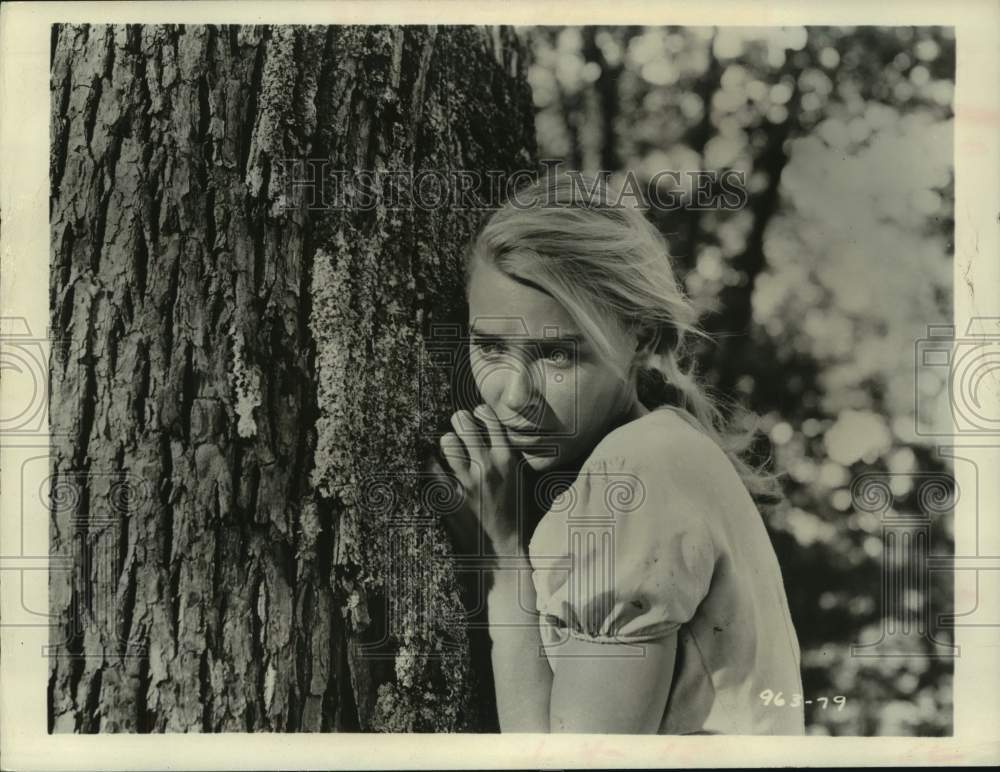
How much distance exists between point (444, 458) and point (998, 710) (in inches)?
72.1

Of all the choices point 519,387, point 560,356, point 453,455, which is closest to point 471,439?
point 453,455

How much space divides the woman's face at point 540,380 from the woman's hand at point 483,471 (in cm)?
4

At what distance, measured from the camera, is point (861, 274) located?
249 centimetres

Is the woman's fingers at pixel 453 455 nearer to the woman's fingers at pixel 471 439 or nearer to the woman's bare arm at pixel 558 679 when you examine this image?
the woman's fingers at pixel 471 439

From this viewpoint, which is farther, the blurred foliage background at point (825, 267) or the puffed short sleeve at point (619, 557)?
the blurred foliage background at point (825, 267)

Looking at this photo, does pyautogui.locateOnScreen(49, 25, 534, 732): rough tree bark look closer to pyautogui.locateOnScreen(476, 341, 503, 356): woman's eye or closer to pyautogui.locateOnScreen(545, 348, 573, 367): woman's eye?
pyautogui.locateOnScreen(476, 341, 503, 356): woman's eye

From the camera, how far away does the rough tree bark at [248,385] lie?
90.8 inches

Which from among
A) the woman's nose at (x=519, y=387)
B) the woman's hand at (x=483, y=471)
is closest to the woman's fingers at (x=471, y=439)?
the woman's hand at (x=483, y=471)

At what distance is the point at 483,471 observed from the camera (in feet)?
7.78

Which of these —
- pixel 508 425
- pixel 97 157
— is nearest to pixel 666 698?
pixel 508 425

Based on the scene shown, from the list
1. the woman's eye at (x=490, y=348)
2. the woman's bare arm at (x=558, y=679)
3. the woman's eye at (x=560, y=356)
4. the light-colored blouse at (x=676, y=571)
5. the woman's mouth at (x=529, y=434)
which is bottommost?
the woman's bare arm at (x=558, y=679)

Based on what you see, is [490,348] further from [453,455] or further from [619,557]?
[619,557]

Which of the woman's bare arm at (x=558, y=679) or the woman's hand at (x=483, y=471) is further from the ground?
the woman's hand at (x=483, y=471)

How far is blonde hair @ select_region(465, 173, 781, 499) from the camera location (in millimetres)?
2348
